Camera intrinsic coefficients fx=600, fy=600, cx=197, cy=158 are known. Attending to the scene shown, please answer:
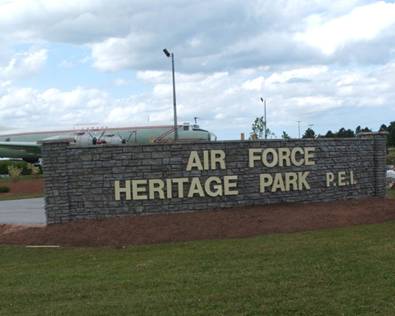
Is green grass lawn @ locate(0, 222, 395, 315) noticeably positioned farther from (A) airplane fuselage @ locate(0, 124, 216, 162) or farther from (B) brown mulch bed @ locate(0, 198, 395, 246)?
(A) airplane fuselage @ locate(0, 124, 216, 162)

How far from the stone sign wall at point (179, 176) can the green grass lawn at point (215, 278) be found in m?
2.69

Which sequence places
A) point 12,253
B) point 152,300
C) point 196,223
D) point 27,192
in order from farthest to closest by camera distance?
point 27,192
point 196,223
point 12,253
point 152,300

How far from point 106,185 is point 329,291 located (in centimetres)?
812

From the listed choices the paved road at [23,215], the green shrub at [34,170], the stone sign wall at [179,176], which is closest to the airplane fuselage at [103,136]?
the green shrub at [34,170]

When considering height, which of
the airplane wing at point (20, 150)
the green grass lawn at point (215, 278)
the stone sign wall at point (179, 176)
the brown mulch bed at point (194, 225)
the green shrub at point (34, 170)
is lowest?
the green grass lawn at point (215, 278)

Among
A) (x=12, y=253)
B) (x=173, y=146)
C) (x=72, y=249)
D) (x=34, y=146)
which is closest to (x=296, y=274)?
(x=72, y=249)

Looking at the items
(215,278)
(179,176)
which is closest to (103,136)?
(179,176)

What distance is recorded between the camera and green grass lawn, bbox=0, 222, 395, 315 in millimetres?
6340

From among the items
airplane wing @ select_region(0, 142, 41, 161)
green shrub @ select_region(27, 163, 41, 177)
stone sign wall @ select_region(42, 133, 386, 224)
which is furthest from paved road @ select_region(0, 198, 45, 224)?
airplane wing @ select_region(0, 142, 41, 161)

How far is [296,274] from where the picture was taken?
7711 mm

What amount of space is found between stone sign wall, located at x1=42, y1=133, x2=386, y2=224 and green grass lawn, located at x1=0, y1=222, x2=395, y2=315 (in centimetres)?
269

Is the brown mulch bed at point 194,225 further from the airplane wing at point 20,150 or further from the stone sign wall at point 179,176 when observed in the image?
the airplane wing at point 20,150

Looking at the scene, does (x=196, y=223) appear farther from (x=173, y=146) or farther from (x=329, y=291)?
(x=329, y=291)

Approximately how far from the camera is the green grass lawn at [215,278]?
634cm
